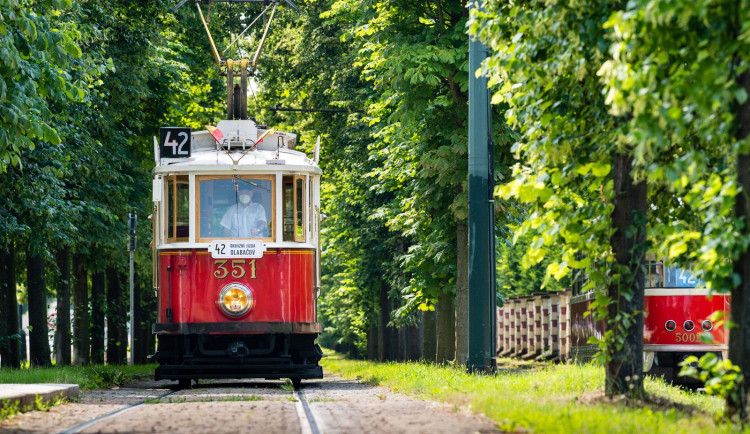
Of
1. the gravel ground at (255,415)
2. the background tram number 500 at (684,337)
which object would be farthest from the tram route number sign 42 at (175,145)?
the background tram number 500 at (684,337)

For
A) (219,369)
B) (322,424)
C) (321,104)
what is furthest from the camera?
(321,104)

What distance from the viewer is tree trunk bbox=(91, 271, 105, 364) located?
3281 cm

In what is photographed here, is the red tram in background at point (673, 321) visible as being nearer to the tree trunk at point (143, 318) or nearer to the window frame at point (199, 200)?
the window frame at point (199, 200)

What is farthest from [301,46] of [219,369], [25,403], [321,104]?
[25,403]

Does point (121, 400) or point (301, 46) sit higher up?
point (301, 46)

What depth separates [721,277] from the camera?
10.1 m

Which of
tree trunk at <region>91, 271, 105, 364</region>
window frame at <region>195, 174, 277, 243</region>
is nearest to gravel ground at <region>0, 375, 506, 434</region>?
window frame at <region>195, 174, 277, 243</region>

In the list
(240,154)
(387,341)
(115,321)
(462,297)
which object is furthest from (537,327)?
(240,154)

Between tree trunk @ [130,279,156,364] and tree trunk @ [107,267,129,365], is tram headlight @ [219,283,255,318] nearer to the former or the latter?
tree trunk @ [107,267,129,365]

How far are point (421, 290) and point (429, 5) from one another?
20.3 feet

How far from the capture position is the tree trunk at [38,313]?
25389 millimetres

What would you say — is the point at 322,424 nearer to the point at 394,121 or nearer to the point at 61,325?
the point at 394,121

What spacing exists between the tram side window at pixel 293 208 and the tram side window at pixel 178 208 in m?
1.48

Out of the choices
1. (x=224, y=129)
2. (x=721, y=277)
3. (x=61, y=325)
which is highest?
(x=224, y=129)
